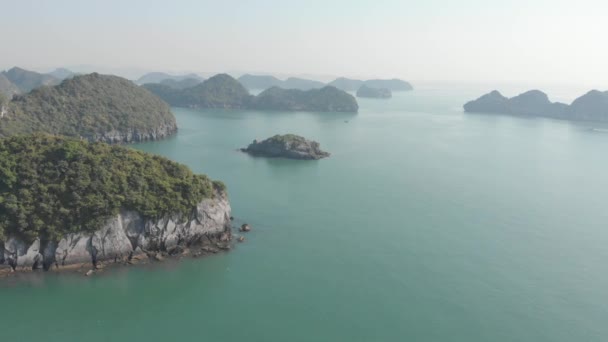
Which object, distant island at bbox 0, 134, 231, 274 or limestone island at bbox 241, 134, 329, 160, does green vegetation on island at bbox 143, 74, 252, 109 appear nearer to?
limestone island at bbox 241, 134, 329, 160

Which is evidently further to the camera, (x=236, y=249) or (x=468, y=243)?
(x=468, y=243)

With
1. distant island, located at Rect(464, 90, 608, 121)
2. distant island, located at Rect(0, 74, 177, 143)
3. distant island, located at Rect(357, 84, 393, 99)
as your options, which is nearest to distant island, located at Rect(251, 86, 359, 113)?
distant island, located at Rect(464, 90, 608, 121)

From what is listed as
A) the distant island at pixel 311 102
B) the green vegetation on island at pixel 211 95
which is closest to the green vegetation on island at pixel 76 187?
the distant island at pixel 311 102

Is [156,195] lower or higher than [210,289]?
higher

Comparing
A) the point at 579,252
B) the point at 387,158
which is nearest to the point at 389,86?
the point at 387,158

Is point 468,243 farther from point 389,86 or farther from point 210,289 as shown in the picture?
point 389,86

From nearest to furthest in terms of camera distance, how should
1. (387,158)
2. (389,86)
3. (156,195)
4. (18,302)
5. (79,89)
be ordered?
(18,302), (156,195), (387,158), (79,89), (389,86)
